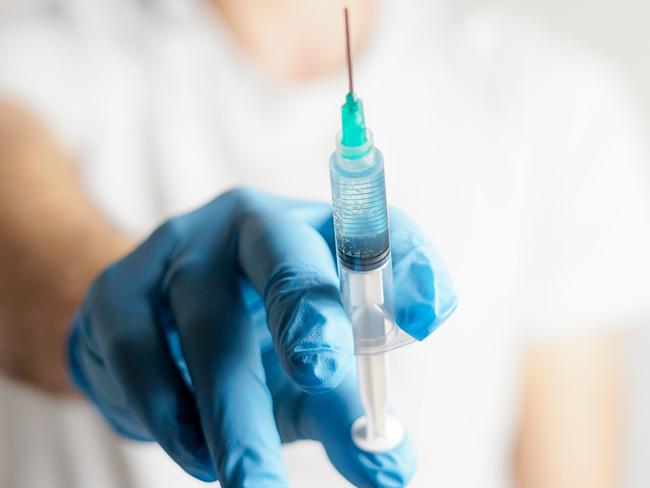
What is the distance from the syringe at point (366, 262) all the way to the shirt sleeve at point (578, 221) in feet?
2.13

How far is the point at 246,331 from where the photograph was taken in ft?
2.23

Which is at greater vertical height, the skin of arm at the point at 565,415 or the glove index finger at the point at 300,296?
the glove index finger at the point at 300,296

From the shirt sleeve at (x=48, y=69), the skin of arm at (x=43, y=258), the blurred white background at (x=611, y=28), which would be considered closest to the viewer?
the skin of arm at (x=43, y=258)

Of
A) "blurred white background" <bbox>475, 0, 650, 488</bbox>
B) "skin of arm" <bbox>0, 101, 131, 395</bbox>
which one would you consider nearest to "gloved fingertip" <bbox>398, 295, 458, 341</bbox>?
"skin of arm" <bbox>0, 101, 131, 395</bbox>

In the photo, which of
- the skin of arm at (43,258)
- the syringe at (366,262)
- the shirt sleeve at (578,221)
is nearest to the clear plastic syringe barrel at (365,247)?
the syringe at (366,262)

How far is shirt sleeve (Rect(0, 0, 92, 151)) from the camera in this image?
3.88 feet

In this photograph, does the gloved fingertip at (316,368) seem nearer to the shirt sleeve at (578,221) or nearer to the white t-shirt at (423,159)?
the white t-shirt at (423,159)

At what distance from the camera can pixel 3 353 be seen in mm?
1087

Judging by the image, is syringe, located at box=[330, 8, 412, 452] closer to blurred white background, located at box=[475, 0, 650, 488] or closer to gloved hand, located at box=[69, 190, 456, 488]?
gloved hand, located at box=[69, 190, 456, 488]

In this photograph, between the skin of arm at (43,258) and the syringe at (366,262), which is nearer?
the syringe at (366,262)

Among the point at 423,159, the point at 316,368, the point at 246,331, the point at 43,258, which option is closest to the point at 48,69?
the point at 43,258

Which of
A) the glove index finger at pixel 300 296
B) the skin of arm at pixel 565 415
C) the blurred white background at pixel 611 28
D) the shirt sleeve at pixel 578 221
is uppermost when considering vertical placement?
the blurred white background at pixel 611 28

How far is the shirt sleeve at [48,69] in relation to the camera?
1182 millimetres

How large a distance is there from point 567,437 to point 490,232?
0.33 metres
